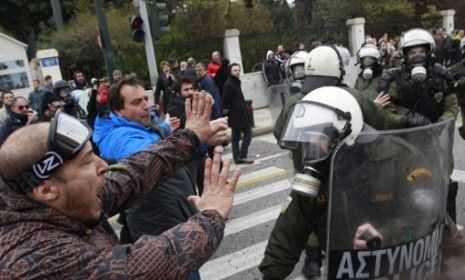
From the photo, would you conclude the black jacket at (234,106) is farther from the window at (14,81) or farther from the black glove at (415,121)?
the window at (14,81)

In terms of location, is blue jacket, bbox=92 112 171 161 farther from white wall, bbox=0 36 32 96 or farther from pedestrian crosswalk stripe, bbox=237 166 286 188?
white wall, bbox=0 36 32 96

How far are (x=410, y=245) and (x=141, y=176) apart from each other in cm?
104

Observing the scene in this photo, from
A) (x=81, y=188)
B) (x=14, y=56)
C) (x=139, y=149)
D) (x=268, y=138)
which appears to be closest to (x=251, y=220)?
(x=139, y=149)

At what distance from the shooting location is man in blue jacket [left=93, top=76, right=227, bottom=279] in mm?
2877

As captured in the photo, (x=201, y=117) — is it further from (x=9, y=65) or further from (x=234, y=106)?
(x=9, y=65)

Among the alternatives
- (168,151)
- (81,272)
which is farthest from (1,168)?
(168,151)

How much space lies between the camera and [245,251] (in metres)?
4.75

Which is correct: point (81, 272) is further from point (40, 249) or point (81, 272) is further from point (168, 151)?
point (168, 151)

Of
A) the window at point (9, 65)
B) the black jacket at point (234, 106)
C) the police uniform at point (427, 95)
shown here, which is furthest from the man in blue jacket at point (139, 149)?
the window at point (9, 65)

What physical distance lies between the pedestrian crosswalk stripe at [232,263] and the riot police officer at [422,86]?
5.82 ft

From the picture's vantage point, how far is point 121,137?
2.96 meters

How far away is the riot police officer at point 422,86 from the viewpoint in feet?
11.6

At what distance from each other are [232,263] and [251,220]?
1.07 metres

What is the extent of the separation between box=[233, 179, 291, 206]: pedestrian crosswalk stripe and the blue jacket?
3273 mm
